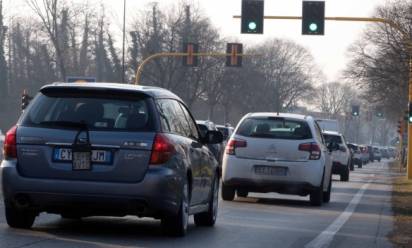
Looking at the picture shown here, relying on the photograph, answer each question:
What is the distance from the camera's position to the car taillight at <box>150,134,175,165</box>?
1163 cm

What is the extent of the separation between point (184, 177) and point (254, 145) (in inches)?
307

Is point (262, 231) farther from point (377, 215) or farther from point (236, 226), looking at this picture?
point (377, 215)

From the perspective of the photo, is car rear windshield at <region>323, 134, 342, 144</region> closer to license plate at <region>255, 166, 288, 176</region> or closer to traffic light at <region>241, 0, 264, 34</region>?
traffic light at <region>241, 0, 264, 34</region>

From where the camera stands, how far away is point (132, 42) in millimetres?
71062

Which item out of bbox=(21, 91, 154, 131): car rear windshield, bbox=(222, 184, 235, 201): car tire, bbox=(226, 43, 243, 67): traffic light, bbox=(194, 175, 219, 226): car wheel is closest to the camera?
bbox=(21, 91, 154, 131): car rear windshield

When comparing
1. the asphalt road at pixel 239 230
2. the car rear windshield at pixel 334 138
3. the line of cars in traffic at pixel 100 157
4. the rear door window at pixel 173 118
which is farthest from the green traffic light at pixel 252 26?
the line of cars in traffic at pixel 100 157

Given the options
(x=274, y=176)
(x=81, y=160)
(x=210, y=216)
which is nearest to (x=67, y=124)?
(x=81, y=160)

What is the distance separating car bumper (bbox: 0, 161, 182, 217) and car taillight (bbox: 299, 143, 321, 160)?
8273mm

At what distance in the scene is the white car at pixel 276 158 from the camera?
19859 millimetres

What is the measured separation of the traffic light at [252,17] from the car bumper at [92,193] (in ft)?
60.0

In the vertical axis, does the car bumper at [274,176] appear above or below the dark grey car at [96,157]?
below

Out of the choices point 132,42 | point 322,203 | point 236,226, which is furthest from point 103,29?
point 236,226

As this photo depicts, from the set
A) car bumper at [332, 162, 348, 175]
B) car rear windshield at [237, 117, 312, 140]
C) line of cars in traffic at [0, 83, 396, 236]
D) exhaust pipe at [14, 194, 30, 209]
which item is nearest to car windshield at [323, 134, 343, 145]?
car bumper at [332, 162, 348, 175]

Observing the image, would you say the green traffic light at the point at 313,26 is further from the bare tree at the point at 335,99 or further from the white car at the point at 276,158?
the bare tree at the point at 335,99
